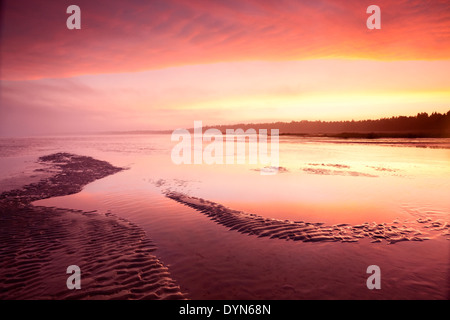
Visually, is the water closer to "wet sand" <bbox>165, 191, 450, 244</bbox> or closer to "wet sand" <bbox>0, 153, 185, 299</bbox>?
"wet sand" <bbox>165, 191, 450, 244</bbox>

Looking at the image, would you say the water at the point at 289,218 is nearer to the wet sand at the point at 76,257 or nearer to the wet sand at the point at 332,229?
the wet sand at the point at 332,229

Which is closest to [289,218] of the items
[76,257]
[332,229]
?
[332,229]

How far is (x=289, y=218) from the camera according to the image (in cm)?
902


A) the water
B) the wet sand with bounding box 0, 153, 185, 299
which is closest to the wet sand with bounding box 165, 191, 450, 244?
the water

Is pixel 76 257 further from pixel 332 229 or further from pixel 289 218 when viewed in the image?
pixel 332 229

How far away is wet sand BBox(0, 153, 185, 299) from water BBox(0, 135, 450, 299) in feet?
1.65

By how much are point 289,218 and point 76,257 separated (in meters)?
6.93

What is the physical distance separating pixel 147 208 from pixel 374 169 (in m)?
17.7

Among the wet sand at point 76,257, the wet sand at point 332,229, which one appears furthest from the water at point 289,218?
the wet sand at point 76,257
